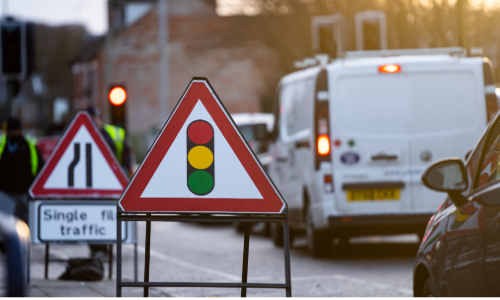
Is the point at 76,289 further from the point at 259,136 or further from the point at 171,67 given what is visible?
the point at 171,67

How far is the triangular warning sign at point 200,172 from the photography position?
507 centimetres

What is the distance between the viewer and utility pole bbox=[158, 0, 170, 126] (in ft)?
163

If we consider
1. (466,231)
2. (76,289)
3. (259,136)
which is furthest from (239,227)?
(466,231)

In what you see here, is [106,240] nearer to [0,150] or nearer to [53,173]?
[53,173]

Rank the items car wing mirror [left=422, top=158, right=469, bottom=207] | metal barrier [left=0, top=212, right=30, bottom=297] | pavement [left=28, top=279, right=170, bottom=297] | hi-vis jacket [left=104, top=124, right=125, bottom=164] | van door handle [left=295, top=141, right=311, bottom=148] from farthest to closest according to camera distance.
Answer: hi-vis jacket [left=104, top=124, right=125, bottom=164], van door handle [left=295, top=141, right=311, bottom=148], pavement [left=28, top=279, right=170, bottom=297], car wing mirror [left=422, top=158, right=469, bottom=207], metal barrier [left=0, top=212, right=30, bottom=297]

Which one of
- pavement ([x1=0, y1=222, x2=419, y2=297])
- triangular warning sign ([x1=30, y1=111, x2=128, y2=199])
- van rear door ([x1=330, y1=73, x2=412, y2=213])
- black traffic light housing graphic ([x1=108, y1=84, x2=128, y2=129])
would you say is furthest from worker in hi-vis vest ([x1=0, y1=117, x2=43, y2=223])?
van rear door ([x1=330, y1=73, x2=412, y2=213])

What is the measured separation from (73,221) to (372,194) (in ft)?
12.9

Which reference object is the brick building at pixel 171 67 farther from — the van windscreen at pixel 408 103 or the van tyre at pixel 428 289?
the van tyre at pixel 428 289

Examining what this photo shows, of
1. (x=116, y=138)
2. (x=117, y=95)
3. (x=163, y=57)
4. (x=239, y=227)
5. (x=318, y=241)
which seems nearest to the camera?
(x=318, y=241)

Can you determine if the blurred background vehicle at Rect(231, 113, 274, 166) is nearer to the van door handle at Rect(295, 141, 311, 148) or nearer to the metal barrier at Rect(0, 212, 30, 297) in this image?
the van door handle at Rect(295, 141, 311, 148)

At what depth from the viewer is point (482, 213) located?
3.76 metres

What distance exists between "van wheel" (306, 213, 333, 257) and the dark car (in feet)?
21.0

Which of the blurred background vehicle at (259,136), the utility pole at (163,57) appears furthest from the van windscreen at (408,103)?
the utility pole at (163,57)

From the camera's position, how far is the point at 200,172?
513 centimetres
